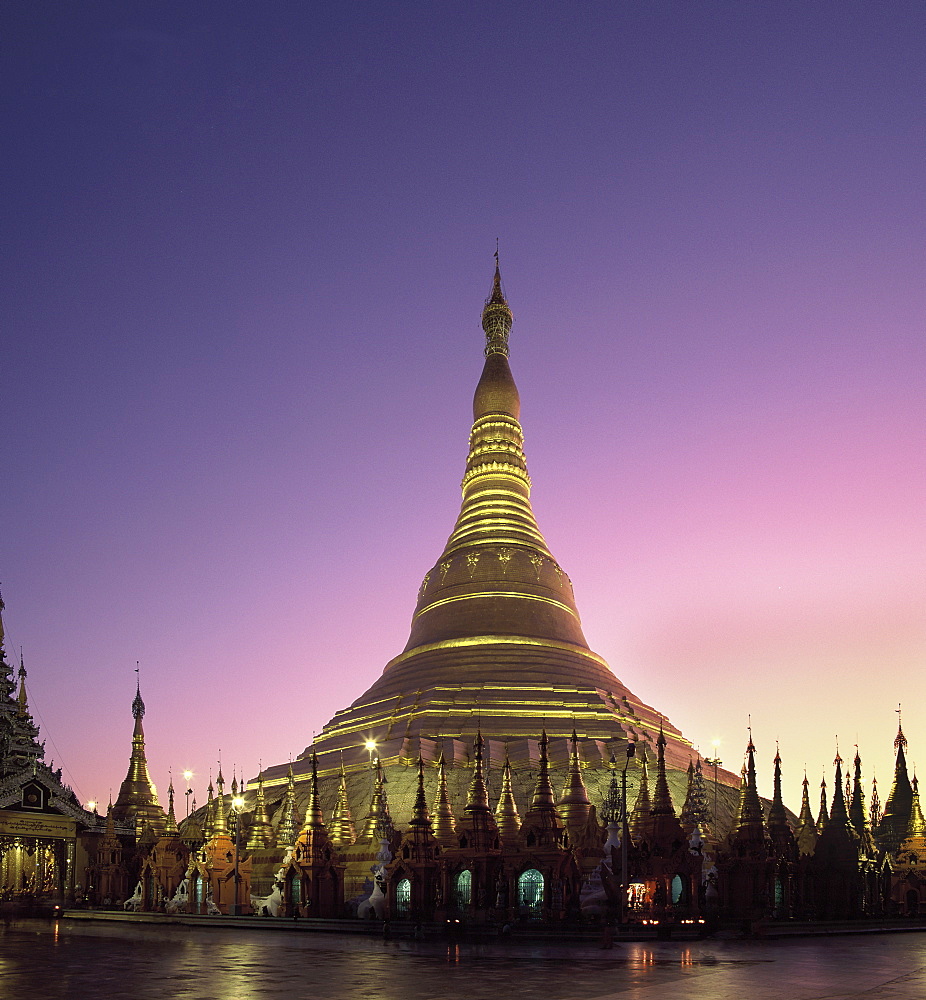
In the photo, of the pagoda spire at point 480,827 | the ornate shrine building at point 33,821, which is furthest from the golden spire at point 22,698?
the pagoda spire at point 480,827

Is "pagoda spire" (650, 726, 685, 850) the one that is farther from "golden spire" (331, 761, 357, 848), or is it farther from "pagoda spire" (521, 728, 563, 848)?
"golden spire" (331, 761, 357, 848)

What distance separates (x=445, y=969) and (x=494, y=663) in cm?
4735

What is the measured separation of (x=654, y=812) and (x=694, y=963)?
16069mm

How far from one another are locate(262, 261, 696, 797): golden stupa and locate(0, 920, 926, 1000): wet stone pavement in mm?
25189

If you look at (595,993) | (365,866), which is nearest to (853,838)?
(365,866)

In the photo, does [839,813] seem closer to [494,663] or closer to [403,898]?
[403,898]

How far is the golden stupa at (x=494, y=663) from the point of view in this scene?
6225 centimetres

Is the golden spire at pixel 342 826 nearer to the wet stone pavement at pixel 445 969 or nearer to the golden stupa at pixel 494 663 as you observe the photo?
the golden stupa at pixel 494 663

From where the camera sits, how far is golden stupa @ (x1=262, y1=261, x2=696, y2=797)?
6225 cm

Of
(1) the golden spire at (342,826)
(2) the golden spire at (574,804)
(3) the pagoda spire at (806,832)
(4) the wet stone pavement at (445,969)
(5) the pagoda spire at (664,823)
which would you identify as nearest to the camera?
(4) the wet stone pavement at (445,969)

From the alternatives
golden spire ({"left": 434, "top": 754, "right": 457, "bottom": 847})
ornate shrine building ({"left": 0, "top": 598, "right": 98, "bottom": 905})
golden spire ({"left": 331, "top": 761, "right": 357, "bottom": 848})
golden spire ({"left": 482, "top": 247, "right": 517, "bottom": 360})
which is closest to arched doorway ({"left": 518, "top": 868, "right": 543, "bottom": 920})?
golden spire ({"left": 434, "top": 754, "right": 457, "bottom": 847})

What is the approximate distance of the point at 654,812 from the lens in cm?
4006

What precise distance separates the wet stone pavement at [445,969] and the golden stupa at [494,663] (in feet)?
82.6

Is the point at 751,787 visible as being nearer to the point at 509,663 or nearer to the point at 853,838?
the point at 853,838
